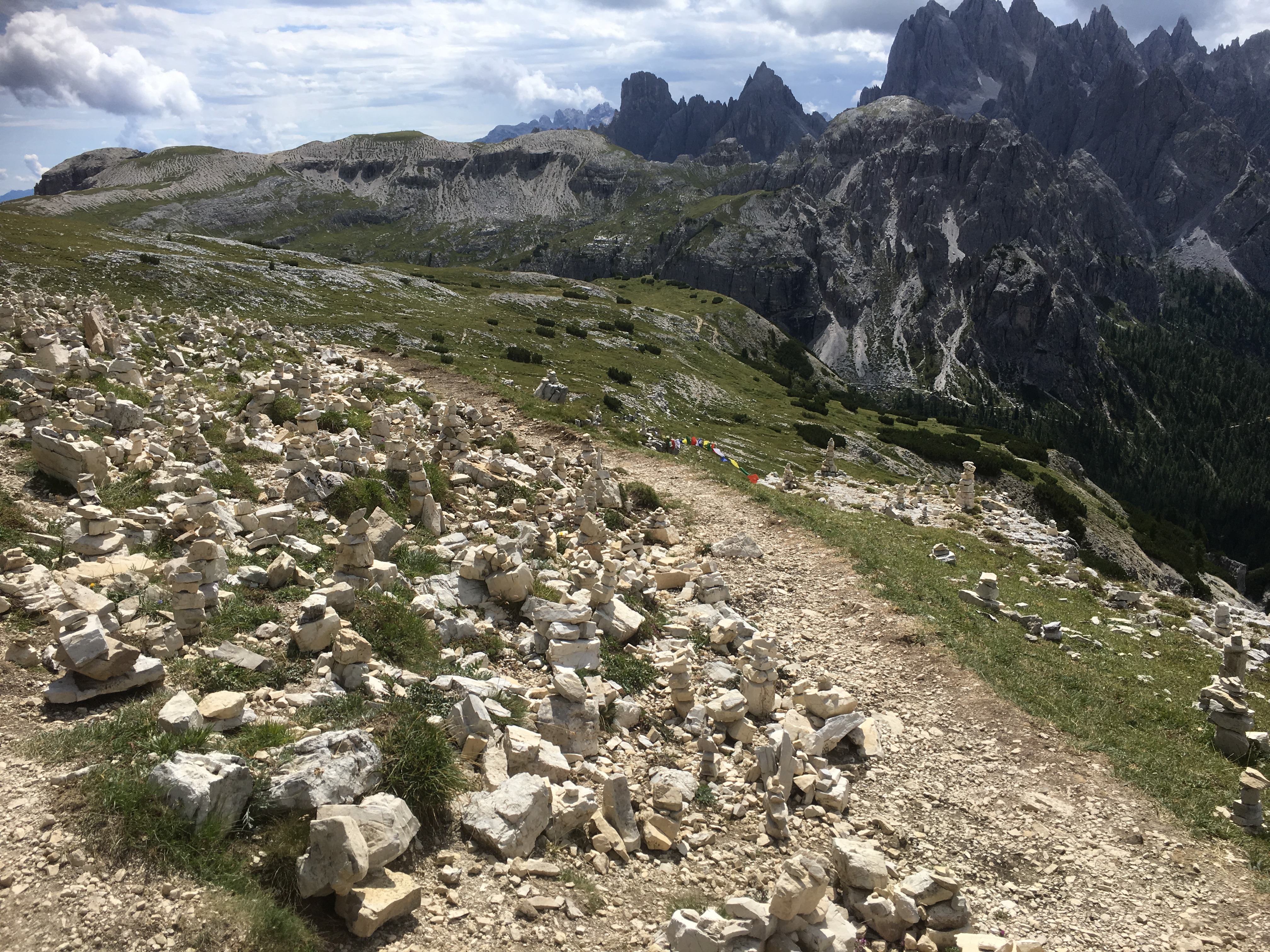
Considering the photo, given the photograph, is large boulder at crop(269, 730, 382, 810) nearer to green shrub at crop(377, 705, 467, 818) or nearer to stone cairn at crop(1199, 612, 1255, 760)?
green shrub at crop(377, 705, 467, 818)

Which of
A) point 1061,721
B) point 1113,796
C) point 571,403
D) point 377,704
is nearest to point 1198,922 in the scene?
point 1113,796

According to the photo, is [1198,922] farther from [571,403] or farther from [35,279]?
[35,279]

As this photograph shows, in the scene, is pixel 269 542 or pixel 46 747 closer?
pixel 46 747

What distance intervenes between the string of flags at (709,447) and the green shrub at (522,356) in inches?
684

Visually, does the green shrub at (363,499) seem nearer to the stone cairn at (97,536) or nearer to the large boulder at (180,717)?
the stone cairn at (97,536)

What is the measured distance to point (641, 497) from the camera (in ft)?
84.5

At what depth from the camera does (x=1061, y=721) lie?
1399cm

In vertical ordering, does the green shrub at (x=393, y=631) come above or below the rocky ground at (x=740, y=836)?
above

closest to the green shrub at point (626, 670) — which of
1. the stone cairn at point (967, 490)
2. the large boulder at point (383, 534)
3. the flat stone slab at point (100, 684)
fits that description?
the large boulder at point (383, 534)

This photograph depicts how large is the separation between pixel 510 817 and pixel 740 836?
3841 mm

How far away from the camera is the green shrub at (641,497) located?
84.0ft

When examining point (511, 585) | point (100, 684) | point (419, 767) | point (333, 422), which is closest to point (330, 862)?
point (419, 767)

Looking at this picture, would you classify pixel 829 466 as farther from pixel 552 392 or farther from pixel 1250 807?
pixel 1250 807

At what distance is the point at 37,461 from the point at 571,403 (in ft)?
94.0
